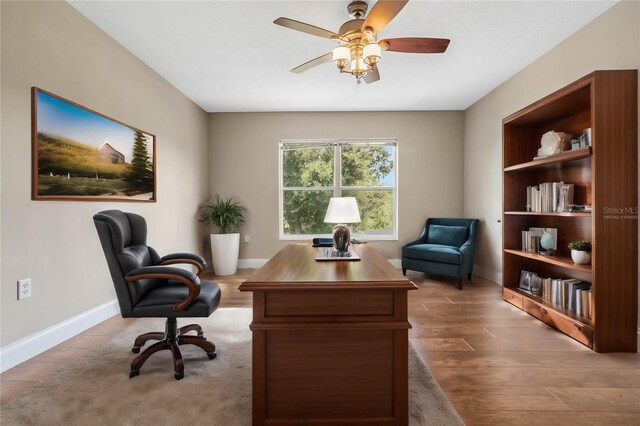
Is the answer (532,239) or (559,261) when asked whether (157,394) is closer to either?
(559,261)

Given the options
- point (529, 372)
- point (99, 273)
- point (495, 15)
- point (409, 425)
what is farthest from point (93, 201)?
point (495, 15)

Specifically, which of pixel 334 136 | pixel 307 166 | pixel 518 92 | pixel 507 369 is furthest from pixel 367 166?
pixel 507 369

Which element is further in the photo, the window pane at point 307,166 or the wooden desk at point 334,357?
the window pane at point 307,166

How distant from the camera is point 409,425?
1.51 metres

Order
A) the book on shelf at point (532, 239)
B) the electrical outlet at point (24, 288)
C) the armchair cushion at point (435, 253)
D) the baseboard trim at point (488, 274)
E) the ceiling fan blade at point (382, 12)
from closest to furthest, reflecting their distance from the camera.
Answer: the ceiling fan blade at point (382, 12)
the electrical outlet at point (24, 288)
the book on shelf at point (532, 239)
the armchair cushion at point (435, 253)
the baseboard trim at point (488, 274)

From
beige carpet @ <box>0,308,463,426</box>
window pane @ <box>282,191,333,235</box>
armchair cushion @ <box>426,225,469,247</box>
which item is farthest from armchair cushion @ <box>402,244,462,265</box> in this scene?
beige carpet @ <box>0,308,463,426</box>

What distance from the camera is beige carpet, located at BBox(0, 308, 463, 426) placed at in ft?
5.10

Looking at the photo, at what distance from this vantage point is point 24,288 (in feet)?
7.04

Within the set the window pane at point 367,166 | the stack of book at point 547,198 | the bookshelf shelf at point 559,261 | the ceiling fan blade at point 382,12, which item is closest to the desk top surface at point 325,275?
the ceiling fan blade at point 382,12

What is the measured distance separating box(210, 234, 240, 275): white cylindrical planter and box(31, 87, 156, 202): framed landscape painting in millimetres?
1432

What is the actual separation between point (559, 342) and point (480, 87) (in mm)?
3199

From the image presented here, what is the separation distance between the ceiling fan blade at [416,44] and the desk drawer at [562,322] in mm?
2341

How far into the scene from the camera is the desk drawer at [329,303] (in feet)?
4.60

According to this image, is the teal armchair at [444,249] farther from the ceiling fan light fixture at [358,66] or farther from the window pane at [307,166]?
the ceiling fan light fixture at [358,66]
